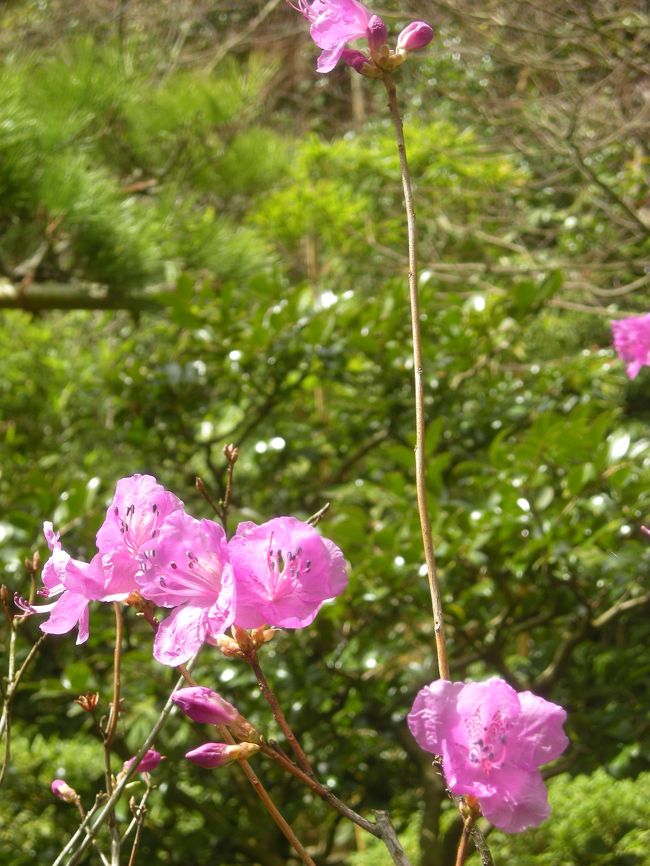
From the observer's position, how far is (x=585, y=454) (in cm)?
133

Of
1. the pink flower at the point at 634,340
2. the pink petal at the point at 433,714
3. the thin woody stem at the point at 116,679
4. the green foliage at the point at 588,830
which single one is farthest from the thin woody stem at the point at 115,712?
the green foliage at the point at 588,830

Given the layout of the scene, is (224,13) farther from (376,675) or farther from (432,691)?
(432,691)

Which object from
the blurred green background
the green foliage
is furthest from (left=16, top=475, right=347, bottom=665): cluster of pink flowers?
the green foliage

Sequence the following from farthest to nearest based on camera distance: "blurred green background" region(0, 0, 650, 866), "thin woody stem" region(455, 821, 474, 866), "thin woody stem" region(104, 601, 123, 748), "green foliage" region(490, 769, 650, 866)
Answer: "green foliage" region(490, 769, 650, 866) < "blurred green background" region(0, 0, 650, 866) < "thin woody stem" region(104, 601, 123, 748) < "thin woody stem" region(455, 821, 474, 866)

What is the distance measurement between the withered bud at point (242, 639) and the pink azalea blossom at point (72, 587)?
0.07 m

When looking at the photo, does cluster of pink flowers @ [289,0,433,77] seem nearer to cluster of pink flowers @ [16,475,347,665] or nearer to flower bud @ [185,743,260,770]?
cluster of pink flowers @ [16,475,347,665]

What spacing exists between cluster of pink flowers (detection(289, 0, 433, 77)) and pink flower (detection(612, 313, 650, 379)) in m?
0.51

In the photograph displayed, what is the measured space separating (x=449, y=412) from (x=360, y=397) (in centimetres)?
16

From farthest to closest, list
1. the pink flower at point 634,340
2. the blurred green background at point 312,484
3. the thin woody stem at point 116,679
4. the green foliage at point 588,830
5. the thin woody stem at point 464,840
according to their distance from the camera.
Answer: the green foliage at point 588,830
the blurred green background at point 312,484
the pink flower at point 634,340
the thin woody stem at point 116,679
the thin woody stem at point 464,840

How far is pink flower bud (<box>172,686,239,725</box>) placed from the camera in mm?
481

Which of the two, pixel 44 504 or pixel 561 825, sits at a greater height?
pixel 44 504

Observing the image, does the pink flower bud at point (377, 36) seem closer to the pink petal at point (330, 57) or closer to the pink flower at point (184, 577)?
the pink petal at point (330, 57)

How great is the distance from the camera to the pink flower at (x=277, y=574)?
51cm

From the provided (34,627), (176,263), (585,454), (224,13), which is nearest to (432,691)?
(585,454)
